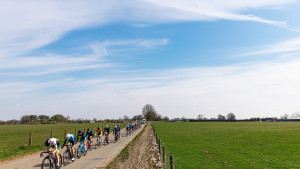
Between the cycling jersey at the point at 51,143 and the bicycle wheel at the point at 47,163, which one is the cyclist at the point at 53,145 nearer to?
the cycling jersey at the point at 51,143

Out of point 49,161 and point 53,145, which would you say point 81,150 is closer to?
point 53,145

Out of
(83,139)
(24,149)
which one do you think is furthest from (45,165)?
(24,149)

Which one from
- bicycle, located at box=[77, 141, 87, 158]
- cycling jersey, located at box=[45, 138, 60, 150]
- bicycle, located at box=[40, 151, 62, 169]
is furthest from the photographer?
bicycle, located at box=[77, 141, 87, 158]

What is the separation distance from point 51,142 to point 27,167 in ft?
11.1

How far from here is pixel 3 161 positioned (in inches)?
673

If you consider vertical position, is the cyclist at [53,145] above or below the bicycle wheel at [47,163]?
above

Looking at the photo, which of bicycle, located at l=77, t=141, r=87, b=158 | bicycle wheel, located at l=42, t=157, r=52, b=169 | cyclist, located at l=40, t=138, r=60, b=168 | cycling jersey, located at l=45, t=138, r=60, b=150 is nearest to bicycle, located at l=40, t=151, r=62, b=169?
bicycle wheel, located at l=42, t=157, r=52, b=169

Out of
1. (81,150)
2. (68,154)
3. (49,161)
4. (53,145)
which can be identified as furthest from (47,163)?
(81,150)

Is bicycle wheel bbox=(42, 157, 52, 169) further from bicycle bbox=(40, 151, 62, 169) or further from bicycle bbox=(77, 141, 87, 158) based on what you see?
bicycle bbox=(77, 141, 87, 158)

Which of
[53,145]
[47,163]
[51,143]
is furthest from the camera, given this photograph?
[53,145]

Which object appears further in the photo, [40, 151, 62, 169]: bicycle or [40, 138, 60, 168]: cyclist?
[40, 138, 60, 168]: cyclist

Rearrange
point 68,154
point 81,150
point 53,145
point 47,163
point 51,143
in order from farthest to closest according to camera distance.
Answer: point 81,150 < point 68,154 < point 53,145 < point 51,143 < point 47,163

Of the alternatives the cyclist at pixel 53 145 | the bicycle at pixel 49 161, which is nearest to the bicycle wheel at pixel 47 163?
the bicycle at pixel 49 161

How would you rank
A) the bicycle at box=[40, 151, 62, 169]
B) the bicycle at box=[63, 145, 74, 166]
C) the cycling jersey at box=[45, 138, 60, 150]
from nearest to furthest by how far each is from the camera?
the bicycle at box=[40, 151, 62, 169] → the cycling jersey at box=[45, 138, 60, 150] → the bicycle at box=[63, 145, 74, 166]
